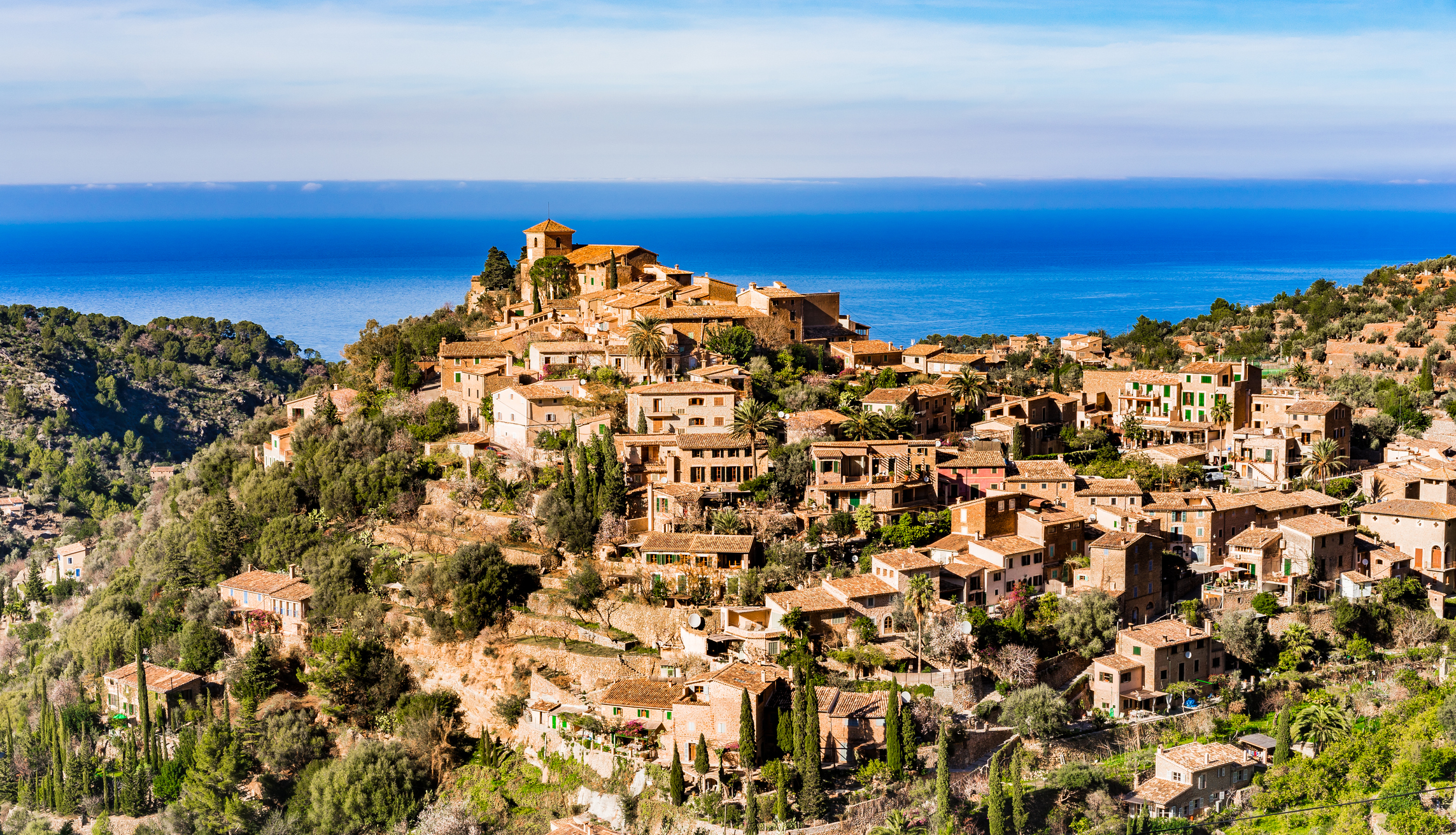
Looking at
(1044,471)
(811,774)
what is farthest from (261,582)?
(1044,471)

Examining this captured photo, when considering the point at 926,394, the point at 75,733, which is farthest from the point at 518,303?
the point at 75,733

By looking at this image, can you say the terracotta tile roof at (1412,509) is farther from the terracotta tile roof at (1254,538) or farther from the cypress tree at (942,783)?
the cypress tree at (942,783)

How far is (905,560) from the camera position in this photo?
30.8 meters

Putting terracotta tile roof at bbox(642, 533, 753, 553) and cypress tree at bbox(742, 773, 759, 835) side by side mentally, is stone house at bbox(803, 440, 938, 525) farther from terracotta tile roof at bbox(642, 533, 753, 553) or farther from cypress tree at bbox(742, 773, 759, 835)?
cypress tree at bbox(742, 773, 759, 835)

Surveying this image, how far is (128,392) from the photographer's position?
8112cm

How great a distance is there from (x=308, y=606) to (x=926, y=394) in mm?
16754

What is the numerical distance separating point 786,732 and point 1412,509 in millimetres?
17340

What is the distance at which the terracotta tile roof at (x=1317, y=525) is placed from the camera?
33.4 meters

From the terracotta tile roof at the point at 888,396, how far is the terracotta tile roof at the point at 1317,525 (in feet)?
31.8

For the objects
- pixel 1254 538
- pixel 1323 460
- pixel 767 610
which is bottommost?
pixel 767 610

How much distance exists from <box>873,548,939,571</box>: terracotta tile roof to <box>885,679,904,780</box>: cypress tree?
135 inches

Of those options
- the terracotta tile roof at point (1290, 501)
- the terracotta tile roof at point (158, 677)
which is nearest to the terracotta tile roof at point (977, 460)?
the terracotta tile roof at point (1290, 501)

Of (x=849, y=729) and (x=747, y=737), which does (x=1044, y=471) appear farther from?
(x=747, y=737)

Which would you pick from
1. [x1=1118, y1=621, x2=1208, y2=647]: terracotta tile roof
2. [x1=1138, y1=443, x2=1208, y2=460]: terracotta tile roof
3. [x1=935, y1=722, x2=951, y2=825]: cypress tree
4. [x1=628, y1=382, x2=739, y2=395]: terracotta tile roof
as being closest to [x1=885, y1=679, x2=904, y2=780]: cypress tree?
[x1=935, y1=722, x2=951, y2=825]: cypress tree
